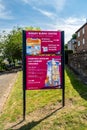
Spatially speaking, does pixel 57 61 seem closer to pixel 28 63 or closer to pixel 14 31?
pixel 28 63

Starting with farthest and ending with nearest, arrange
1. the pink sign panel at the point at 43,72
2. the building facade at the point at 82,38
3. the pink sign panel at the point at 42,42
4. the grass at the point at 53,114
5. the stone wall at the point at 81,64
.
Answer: the building facade at the point at 82,38 → the stone wall at the point at 81,64 → the pink sign panel at the point at 43,72 → the pink sign panel at the point at 42,42 → the grass at the point at 53,114

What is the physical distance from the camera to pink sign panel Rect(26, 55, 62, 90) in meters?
7.79

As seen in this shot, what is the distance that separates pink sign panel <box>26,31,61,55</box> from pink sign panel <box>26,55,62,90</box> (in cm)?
19

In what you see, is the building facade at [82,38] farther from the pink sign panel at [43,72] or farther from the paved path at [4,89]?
the pink sign panel at [43,72]

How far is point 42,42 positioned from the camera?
7.78 m

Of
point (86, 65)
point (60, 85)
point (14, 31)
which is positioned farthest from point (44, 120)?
point (14, 31)

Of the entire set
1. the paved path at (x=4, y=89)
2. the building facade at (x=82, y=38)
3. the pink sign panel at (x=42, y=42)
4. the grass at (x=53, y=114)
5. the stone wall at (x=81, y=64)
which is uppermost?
the building facade at (x=82, y=38)

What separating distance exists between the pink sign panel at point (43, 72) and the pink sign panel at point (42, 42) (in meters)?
0.19

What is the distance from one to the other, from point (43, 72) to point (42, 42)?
88cm

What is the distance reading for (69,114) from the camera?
727 centimetres

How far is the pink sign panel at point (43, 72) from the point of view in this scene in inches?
307

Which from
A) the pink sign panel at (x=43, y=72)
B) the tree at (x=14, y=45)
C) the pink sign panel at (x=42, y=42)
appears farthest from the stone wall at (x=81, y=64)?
the tree at (x=14, y=45)

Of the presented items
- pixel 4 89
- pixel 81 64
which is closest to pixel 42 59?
pixel 4 89

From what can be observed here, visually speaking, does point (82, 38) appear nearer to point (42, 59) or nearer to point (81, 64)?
point (81, 64)
